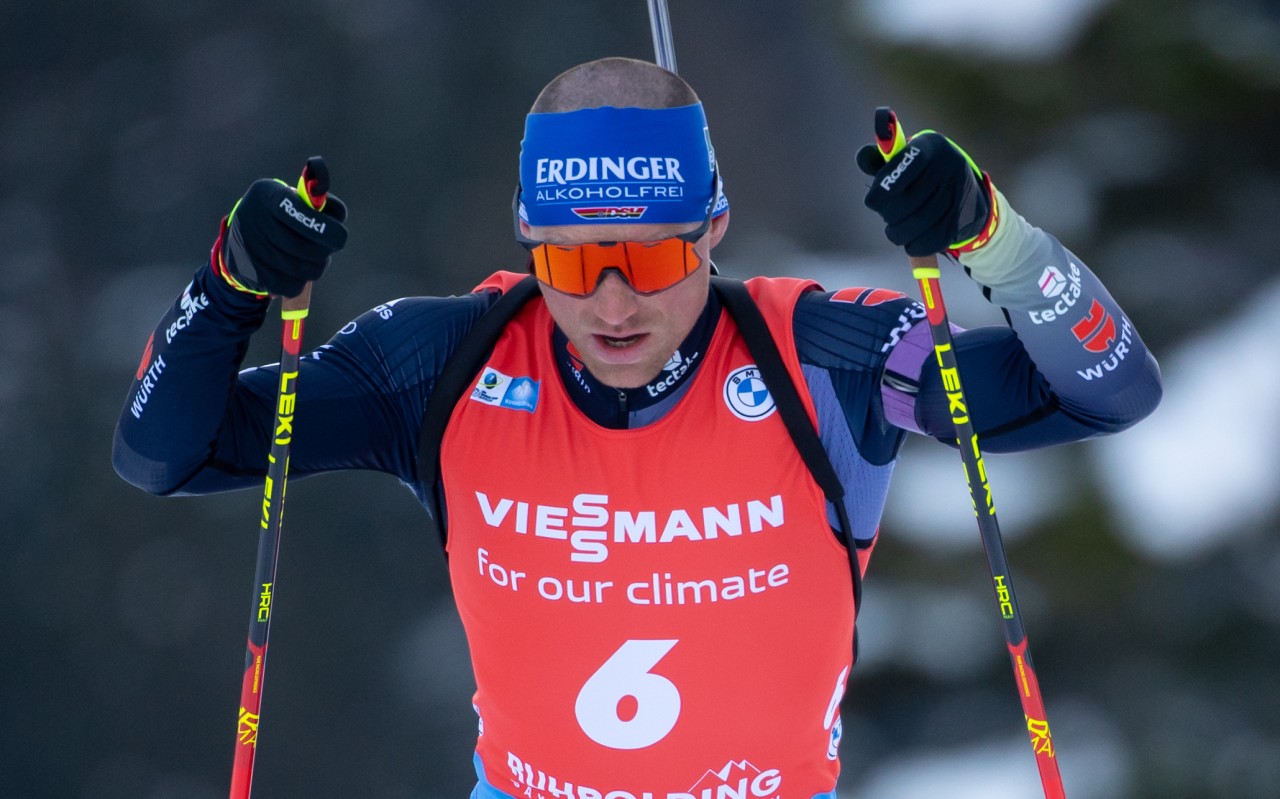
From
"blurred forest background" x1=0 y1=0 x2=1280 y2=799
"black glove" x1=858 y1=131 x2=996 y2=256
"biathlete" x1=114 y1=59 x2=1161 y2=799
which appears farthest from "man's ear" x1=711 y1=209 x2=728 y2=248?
"blurred forest background" x1=0 y1=0 x2=1280 y2=799

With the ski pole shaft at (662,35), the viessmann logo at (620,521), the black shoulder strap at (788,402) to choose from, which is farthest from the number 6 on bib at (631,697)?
the ski pole shaft at (662,35)

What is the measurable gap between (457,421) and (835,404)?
474mm

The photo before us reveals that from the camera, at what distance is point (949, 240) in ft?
4.88

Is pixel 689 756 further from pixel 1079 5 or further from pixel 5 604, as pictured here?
pixel 1079 5

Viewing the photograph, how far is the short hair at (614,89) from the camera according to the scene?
163cm

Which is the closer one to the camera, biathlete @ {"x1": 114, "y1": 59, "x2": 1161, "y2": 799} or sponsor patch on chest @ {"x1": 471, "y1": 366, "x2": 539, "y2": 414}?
biathlete @ {"x1": 114, "y1": 59, "x2": 1161, "y2": 799}

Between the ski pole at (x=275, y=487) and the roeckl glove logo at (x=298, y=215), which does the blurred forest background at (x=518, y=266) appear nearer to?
the ski pole at (x=275, y=487)

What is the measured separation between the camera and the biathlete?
158cm

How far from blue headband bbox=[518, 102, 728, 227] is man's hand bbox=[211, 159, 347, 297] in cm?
24

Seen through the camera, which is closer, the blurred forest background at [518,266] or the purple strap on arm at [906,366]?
the purple strap on arm at [906,366]

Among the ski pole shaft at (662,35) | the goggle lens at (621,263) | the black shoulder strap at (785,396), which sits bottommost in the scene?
the black shoulder strap at (785,396)

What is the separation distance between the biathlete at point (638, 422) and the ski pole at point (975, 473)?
0.04 m

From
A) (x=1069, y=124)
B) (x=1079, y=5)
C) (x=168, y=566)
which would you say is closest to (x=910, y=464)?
(x=1069, y=124)

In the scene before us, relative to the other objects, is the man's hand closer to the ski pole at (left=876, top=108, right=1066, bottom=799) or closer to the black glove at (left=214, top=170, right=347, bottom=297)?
the black glove at (left=214, top=170, right=347, bottom=297)
